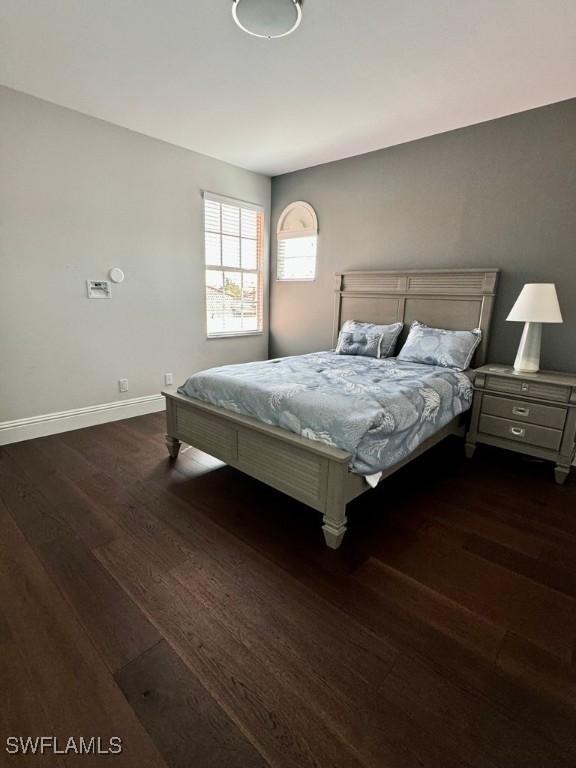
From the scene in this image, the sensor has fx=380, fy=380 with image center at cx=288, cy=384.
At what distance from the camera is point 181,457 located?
9.52 ft

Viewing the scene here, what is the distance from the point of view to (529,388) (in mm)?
2707

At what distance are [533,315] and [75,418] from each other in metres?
3.78

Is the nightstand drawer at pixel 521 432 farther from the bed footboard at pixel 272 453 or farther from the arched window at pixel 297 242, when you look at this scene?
the arched window at pixel 297 242

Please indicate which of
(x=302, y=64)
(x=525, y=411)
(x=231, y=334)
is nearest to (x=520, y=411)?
(x=525, y=411)

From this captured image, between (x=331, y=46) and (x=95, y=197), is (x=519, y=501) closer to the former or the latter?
(x=331, y=46)

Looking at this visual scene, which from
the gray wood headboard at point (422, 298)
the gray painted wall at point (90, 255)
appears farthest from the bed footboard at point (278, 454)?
the gray painted wall at point (90, 255)

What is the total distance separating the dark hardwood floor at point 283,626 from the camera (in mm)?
1094

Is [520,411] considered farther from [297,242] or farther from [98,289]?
[98,289]

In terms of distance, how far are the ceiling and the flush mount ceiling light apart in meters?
0.09

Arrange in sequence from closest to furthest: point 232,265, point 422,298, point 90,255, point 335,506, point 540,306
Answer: point 335,506
point 540,306
point 90,255
point 422,298
point 232,265

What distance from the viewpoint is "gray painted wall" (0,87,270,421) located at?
9.53ft

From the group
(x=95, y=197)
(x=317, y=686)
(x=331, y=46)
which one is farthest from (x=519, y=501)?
(x=95, y=197)

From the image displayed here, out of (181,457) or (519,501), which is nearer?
(519,501)

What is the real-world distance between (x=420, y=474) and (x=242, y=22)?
2882 millimetres
